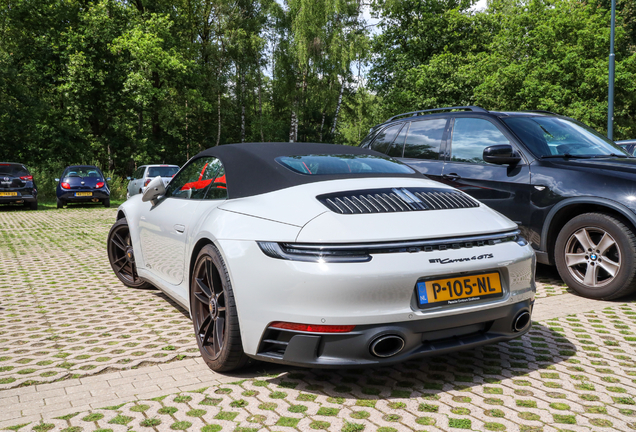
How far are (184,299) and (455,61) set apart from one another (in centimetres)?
3361

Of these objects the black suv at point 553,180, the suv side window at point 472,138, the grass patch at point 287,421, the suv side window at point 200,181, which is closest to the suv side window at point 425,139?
the black suv at point 553,180

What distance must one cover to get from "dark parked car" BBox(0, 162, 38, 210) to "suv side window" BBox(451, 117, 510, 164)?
18176mm

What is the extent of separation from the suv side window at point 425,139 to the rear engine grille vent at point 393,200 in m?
3.46

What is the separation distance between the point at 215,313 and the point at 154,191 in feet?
6.10

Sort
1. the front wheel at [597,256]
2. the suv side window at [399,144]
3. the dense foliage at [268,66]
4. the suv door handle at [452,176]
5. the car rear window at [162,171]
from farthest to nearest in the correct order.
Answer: the dense foliage at [268,66], the car rear window at [162,171], the suv side window at [399,144], the suv door handle at [452,176], the front wheel at [597,256]

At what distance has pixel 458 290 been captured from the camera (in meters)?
2.86

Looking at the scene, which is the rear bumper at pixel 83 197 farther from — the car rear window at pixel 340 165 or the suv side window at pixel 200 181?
the car rear window at pixel 340 165

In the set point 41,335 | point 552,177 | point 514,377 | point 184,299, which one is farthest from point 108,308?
point 552,177

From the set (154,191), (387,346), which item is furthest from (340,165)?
(154,191)

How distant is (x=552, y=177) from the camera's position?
540cm

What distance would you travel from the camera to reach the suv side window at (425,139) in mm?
6742

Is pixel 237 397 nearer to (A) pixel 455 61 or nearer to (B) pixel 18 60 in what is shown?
(A) pixel 455 61

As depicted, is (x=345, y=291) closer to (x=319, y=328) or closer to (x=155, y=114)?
(x=319, y=328)

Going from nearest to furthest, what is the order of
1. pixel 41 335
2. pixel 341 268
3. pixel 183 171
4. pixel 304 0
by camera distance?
pixel 341 268 → pixel 41 335 → pixel 183 171 → pixel 304 0
